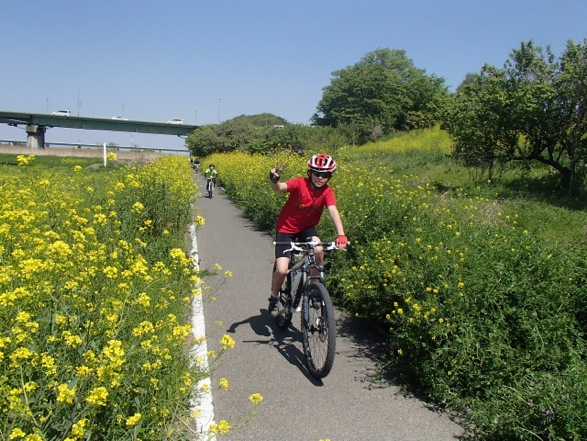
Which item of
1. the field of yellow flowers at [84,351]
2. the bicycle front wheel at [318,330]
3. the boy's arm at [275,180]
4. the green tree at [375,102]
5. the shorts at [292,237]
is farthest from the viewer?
the green tree at [375,102]

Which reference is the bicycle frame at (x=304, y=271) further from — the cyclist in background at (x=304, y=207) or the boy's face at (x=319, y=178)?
the boy's face at (x=319, y=178)

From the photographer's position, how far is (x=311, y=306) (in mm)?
4668

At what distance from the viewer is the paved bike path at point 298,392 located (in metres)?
3.54

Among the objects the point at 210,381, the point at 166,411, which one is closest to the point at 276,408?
the point at 210,381

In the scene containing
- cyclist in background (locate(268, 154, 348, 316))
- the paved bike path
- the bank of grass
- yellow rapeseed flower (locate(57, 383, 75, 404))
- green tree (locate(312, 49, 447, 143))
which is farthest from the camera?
green tree (locate(312, 49, 447, 143))

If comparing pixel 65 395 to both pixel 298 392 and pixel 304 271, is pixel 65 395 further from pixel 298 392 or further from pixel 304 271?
pixel 304 271

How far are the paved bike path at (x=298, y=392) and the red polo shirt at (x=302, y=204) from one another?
4.08 feet

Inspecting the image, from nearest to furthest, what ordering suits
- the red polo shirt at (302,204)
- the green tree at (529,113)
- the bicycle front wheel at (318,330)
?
the bicycle front wheel at (318,330) < the red polo shirt at (302,204) < the green tree at (529,113)

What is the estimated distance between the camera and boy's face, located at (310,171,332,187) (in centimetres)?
506

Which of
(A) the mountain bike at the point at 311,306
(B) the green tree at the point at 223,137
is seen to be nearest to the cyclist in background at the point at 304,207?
(A) the mountain bike at the point at 311,306

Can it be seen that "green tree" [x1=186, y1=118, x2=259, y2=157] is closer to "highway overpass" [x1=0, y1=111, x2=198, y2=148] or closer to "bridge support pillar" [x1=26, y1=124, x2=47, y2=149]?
"highway overpass" [x1=0, y1=111, x2=198, y2=148]

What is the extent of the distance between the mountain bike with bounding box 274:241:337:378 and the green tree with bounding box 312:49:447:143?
3400 cm

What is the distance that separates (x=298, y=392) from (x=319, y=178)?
216cm

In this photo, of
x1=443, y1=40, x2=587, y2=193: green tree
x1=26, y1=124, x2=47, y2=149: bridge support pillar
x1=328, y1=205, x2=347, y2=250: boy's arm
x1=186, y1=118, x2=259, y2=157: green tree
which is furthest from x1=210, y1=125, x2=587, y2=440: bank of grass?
x1=26, y1=124, x2=47, y2=149: bridge support pillar
